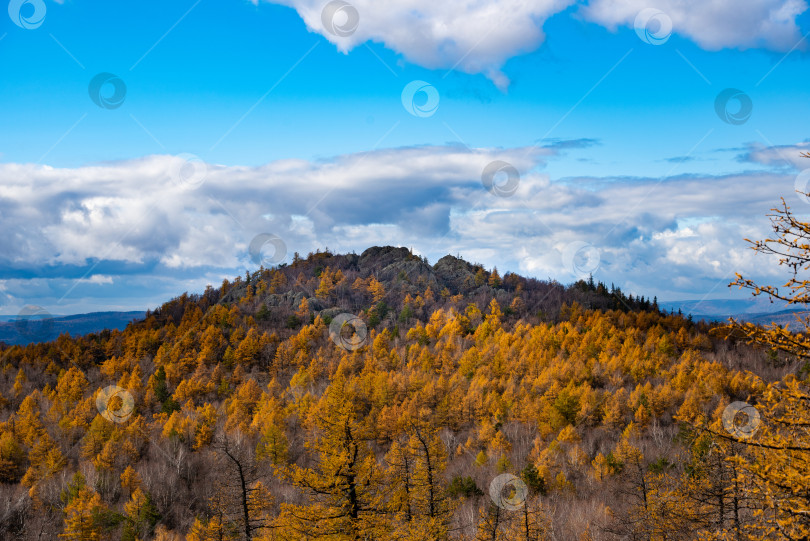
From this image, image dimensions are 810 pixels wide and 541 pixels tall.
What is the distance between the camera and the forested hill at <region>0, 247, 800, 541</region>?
2108 cm

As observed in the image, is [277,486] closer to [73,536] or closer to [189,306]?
[73,536]

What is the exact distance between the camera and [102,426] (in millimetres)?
76500

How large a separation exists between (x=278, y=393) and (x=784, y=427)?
324 ft

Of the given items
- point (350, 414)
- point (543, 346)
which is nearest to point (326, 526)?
point (350, 414)
